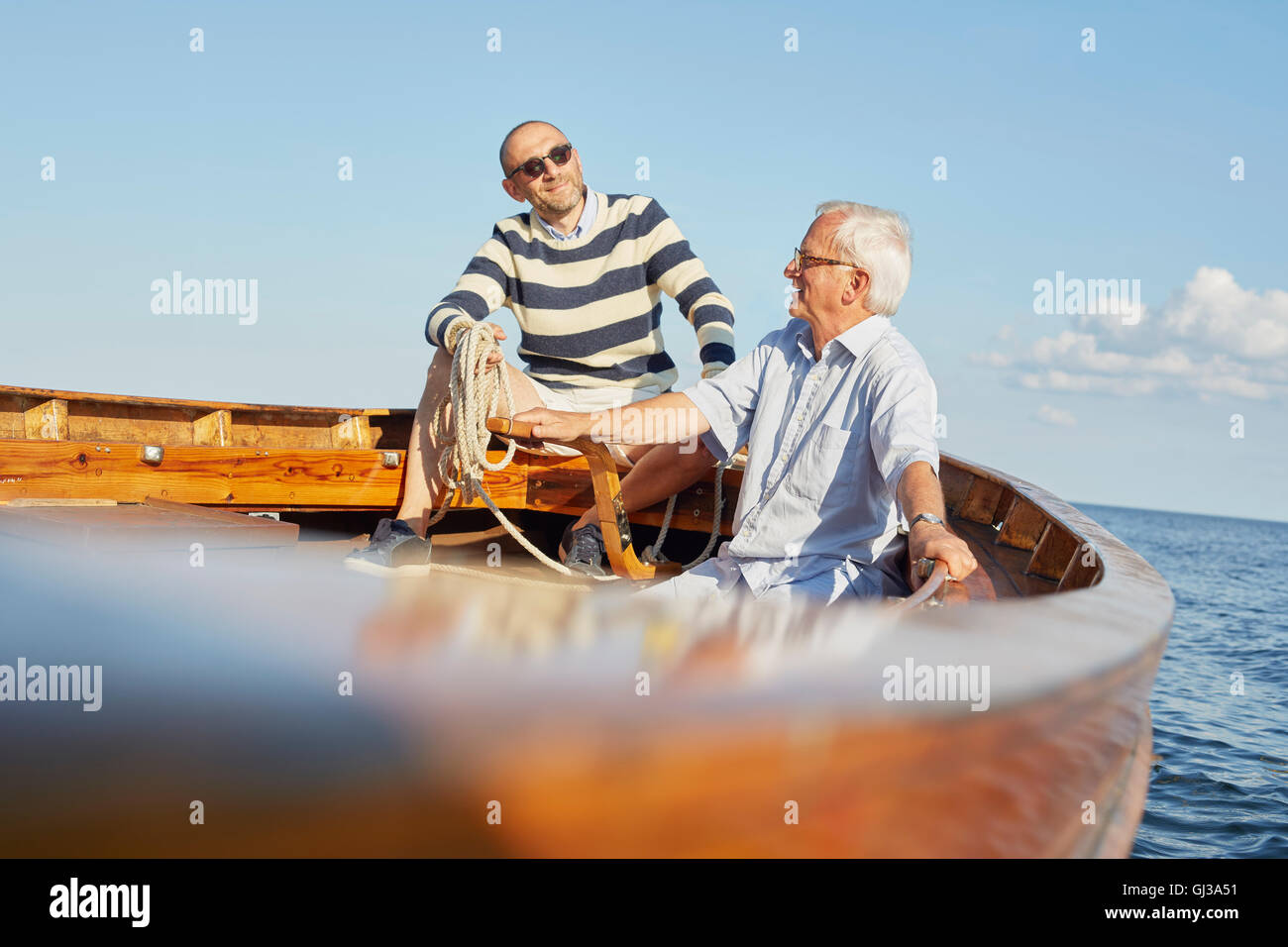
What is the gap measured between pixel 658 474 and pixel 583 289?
0.73 metres

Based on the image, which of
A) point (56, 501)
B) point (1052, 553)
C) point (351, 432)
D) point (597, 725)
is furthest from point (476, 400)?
point (597, 725)

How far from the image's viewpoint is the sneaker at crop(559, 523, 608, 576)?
116 inches

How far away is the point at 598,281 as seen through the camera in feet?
11.0

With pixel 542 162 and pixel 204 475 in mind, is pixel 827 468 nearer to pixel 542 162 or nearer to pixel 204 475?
pixel 542 162

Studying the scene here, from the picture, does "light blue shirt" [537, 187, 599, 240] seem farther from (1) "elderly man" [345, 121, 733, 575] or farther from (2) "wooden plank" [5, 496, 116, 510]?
(2) "wooden plank" [5, 496, 116, 510]

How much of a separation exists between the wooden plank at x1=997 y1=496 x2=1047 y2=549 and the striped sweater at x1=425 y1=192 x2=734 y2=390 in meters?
1.21

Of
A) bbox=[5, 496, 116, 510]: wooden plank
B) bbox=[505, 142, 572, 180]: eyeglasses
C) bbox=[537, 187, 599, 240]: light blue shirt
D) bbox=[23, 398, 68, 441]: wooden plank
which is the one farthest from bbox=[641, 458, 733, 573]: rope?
bbox=[23, 398, 68, 441]: wooden plank

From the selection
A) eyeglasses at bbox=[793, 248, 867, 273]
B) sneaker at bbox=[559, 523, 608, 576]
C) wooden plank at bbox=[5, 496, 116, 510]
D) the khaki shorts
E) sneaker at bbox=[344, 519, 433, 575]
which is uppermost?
eyeglasses at bbox=[793, 248, 867, 273]

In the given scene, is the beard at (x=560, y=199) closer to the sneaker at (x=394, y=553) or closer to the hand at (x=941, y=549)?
the sneaker at (x=394, y=553)

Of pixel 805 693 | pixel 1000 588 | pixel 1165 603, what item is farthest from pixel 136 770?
pixel 1000 588

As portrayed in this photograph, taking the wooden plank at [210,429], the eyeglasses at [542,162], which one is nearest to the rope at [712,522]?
the eyeglasses at [542,162]

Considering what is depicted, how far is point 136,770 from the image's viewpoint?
88cm

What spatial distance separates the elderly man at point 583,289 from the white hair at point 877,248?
34.6 inches
